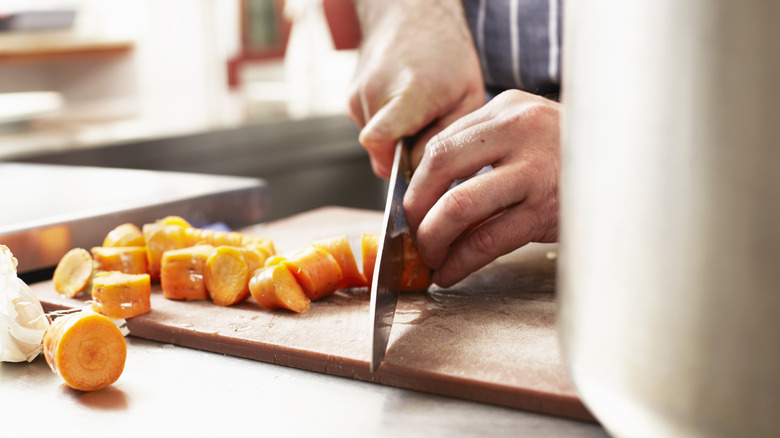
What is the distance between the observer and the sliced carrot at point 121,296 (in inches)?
35.2

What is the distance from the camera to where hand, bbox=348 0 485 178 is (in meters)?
1.24

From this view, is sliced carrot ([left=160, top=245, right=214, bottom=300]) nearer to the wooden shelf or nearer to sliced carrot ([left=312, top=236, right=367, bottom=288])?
sliced carrot ([left=312, top=236, right=367, bottom=288])

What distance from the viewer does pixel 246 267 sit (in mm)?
974

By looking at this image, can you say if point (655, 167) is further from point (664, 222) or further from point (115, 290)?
→ point (115, 290)

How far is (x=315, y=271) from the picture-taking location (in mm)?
952

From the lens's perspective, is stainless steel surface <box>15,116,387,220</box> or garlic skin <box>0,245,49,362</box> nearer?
garlic skin <box>0,245,49,362</box>

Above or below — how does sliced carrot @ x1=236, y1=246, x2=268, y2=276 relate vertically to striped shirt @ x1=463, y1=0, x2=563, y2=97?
below

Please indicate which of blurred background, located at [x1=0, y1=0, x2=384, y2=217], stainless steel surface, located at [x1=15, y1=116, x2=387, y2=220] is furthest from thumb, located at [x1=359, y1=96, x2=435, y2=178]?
stainless steel surface, located at [x1=15, y1=116, x2=387, y2=220]

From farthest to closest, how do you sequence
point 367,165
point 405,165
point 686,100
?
1. point 367,165
2. point 405,165
3. point 686,100

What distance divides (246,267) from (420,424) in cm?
44

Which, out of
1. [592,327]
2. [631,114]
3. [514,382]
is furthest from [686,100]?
[514,382]

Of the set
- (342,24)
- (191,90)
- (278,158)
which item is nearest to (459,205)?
(342,24)

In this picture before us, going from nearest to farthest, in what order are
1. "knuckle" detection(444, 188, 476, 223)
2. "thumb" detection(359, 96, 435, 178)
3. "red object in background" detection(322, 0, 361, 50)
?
"knuckle" detection(444, 188, 476, 223), "thumb" detection(359, 96, 435, 178), "red object in background" detection(322, 0, 361, 50)

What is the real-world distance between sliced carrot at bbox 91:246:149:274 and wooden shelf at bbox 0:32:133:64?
13.4ft
